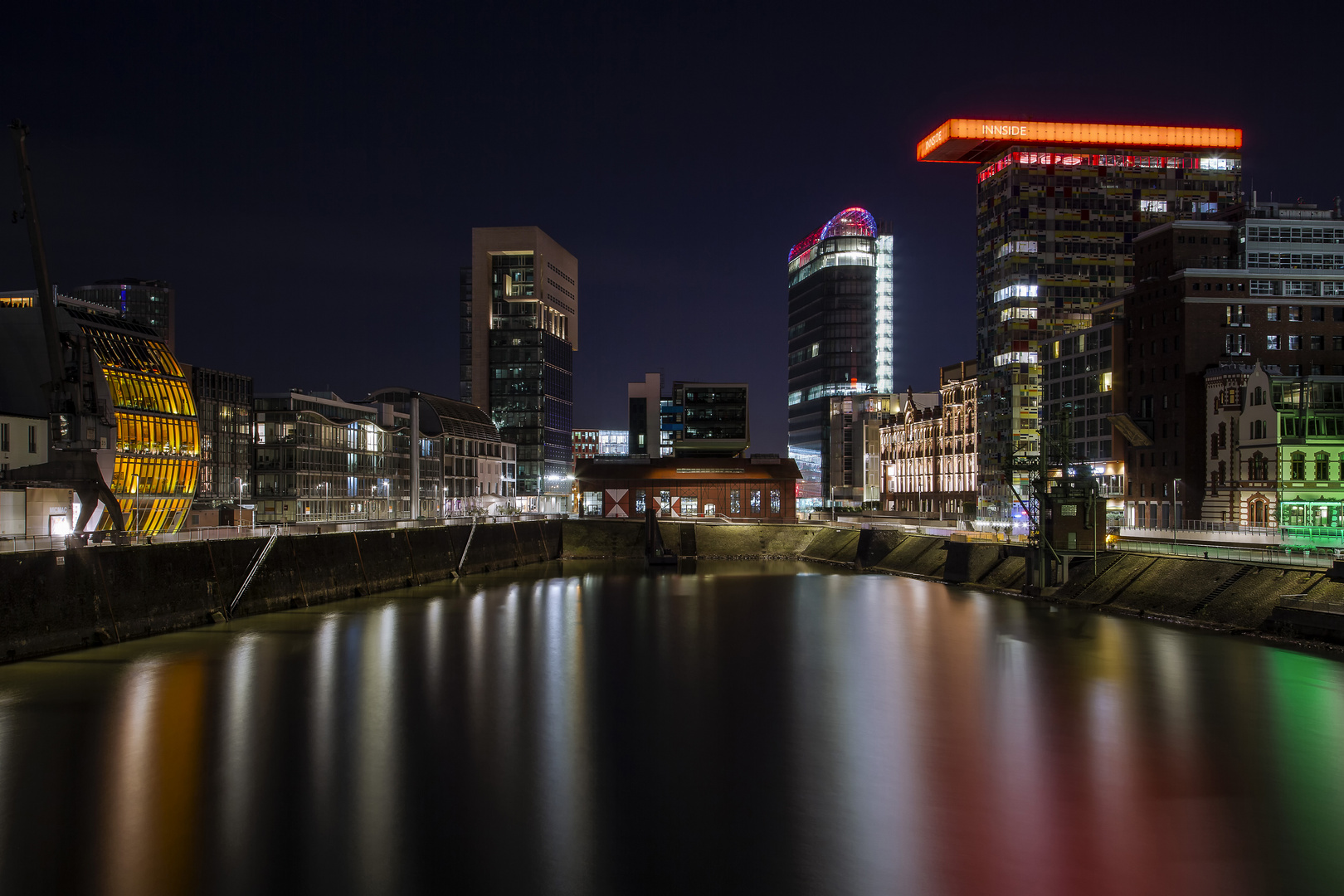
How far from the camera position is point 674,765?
89.2ft

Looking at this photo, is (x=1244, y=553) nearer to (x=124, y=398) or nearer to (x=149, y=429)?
(x=149, y=429)

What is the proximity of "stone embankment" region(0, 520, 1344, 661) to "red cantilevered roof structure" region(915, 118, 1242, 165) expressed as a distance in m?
69.9

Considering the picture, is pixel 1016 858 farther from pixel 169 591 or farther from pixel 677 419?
pixel 677 419

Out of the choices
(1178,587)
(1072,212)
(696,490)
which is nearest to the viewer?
(1178,587)

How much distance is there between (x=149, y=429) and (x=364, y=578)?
1781 centimetres

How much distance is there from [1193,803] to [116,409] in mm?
63397

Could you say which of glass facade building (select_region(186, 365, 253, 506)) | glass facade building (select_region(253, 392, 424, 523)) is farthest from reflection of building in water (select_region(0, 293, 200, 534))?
glass facade building (select_region(186, 365, 253, 506))

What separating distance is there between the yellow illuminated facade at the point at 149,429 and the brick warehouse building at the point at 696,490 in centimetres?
4970

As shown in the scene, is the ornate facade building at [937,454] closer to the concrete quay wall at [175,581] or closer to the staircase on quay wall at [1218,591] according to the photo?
the staircase on quay wall at [1218,591]

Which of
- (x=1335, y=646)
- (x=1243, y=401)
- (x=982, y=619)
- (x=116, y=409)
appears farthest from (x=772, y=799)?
(x=1243, y=401)

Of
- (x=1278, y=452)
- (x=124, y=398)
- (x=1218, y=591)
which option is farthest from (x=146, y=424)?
(x=1278, y=452)

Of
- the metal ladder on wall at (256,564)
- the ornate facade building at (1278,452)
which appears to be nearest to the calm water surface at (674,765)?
the metal ladder on wall at (256,564)

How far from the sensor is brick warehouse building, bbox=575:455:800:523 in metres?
111

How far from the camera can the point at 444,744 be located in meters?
29.2
